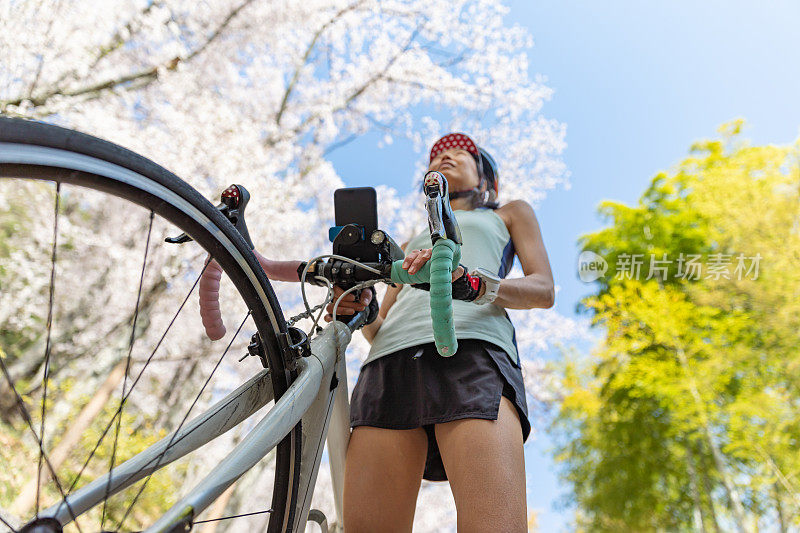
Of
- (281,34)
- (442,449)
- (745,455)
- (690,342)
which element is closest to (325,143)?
(281,34)

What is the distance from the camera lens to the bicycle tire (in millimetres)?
480

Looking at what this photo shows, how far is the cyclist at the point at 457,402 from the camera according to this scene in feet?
2.77

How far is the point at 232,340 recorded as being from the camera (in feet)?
2.40

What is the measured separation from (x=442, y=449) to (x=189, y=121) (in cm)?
447

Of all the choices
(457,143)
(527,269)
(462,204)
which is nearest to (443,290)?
(527,269)

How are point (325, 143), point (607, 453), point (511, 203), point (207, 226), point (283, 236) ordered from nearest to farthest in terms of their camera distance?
point (207, 226) → point (511, 203) → point (607, 453) → point (283, 236) → point (325, 143)

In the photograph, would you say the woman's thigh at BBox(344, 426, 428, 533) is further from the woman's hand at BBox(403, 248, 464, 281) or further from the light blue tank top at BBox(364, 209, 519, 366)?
the woman's hand at BBox(403, 248, 464, 281)

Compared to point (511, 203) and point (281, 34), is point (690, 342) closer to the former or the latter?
point (511, 203)

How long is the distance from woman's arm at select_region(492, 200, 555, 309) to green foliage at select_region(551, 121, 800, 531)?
3.45 m

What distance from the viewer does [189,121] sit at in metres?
4.58

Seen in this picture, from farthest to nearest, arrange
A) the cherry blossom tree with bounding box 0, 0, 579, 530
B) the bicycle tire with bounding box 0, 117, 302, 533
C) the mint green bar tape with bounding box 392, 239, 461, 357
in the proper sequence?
the cherry blossom tree with bounding box 0, 0, 579, 530
the mint green bar tape with bounding box 392, 239, 461, 357
the bicycle tire with bounding box 0, 117, 302, 533

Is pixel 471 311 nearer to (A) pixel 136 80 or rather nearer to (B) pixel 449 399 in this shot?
(B) pixel 449 399

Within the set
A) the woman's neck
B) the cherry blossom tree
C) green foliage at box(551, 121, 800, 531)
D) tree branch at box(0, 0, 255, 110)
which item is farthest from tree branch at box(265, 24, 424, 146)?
the woman's neck

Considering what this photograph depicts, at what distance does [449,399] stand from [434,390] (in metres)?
0.04
